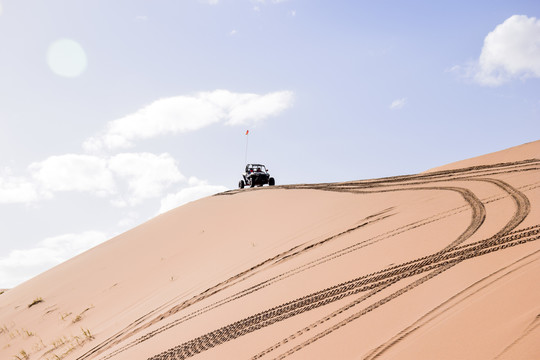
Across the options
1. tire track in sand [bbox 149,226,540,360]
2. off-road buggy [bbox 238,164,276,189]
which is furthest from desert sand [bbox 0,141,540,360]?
off-road buggy [bbox 238,164,276,189]

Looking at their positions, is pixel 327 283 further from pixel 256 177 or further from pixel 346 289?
pixel 256 177

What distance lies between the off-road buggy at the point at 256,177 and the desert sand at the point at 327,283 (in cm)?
663

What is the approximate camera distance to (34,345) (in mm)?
8805

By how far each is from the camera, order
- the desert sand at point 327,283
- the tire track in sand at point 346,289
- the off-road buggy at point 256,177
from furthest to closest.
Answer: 1. the off-road buggy at point 256,177
2. the tire track in sand at point 346,289
3. the desert sand at point 327,283

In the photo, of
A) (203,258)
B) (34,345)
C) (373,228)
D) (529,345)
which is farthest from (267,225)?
(529,345)

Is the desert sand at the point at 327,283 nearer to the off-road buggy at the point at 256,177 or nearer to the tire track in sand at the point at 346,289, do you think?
the tire track in sand at the point at 346,289

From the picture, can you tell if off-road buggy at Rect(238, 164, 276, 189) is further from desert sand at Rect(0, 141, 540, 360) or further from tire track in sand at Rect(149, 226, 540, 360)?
tire track in sand at Rect(149, 226, 540, 360)

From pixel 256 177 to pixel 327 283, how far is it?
1484cm

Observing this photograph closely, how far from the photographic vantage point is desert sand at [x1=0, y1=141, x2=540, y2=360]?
11.0 ft

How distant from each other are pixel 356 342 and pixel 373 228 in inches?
143

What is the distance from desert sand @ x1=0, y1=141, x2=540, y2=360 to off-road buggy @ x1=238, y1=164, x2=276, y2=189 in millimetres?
6635

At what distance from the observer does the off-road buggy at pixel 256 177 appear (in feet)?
65.2

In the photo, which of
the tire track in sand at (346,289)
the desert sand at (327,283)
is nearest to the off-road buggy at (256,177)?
the desert sand at (327,283)

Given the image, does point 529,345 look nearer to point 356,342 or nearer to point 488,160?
point 356,342
